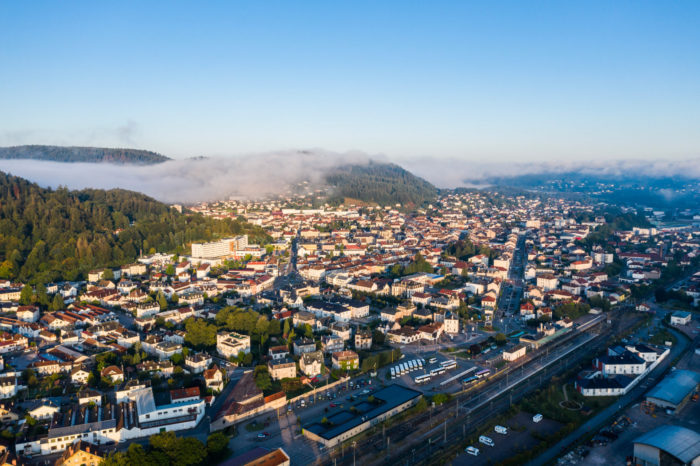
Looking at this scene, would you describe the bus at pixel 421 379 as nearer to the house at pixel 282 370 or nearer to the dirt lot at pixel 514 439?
the dirt lot at pixel 514 439

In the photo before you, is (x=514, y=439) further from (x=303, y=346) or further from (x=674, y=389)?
(x=303, y=346)

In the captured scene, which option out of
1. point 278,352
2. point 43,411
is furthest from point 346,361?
point 43,411

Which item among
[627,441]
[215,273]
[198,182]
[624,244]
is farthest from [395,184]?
[627,441]

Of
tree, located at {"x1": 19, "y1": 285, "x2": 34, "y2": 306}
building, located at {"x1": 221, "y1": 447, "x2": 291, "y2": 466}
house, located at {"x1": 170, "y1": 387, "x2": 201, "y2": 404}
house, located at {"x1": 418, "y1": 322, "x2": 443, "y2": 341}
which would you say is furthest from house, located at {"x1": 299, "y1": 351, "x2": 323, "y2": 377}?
tree, located at {"x1": 19, "y1": 285, "x2": 34, "y2": 306}

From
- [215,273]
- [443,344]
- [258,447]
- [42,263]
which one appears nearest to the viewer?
[258,447]

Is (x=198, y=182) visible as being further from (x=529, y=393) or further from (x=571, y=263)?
(x=529, y=393)
